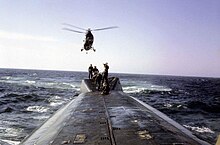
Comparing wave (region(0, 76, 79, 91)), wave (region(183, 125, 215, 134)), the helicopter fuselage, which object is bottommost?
wave (region(183, 125, 215, 134))

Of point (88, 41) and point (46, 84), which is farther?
point (46, 84)

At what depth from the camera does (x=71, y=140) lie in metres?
7.65

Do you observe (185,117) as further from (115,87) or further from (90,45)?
(90,45)

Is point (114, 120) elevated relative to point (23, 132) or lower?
elevated

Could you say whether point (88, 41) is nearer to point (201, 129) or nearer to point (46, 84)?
point (201, 129)

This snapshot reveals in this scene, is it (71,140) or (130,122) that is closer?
(71,140)

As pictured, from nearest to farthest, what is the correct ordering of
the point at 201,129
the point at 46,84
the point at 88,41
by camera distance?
the point at 201,129, the point at 88,41, the point at 46,84

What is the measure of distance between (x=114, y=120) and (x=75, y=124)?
4.37ft

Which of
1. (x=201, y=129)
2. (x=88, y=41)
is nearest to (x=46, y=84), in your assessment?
(x=88, y=41)

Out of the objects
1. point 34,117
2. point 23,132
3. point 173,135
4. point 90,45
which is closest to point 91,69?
point 90,45

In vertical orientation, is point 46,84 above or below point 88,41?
below

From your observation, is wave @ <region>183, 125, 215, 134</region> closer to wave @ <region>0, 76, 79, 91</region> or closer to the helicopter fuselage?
the helicopter fuselage


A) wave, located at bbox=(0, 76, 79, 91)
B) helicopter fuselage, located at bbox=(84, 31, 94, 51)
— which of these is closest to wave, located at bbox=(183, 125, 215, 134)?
helicopter fuselage, located at bbox=(84, 31, 94, 51)

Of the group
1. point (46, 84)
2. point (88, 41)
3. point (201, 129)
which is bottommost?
A: point (201, 129)
